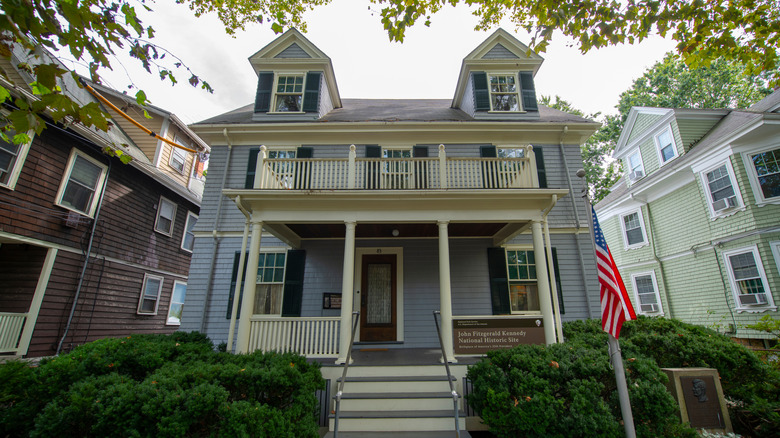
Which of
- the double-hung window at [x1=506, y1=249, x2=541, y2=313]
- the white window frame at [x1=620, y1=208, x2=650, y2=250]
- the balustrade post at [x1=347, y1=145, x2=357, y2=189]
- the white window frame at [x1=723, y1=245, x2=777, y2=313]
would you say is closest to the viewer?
the balustrade post at [x1=347, y1=145, x2=357, y2=189]

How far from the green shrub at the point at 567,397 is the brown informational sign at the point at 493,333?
1.14m

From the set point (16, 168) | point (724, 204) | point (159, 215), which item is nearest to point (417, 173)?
point (16, 168)

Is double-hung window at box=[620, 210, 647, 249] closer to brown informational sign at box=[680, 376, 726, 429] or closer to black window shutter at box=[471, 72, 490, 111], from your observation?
black window shutter at box=[471, 72, 490, 111]

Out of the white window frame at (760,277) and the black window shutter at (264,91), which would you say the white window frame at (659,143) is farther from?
the black window shutter at (264,91)

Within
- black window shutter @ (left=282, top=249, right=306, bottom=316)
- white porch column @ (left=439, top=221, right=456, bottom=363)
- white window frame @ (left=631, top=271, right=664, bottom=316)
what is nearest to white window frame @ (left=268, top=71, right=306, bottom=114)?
black window shutter @ (left=282, top=249, right=306, bottom=316)

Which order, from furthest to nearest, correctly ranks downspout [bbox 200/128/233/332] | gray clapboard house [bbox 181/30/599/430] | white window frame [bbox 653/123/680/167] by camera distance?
white window frame [bbox 653/123/680/167]
downspout [bbox 200/128/233/332]
gray clapboard house [bbox 181/30/599/430]

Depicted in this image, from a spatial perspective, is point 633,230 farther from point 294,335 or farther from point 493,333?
point 294,335

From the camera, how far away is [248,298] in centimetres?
659

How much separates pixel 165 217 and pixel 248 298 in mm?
8093

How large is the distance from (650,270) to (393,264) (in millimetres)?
11245

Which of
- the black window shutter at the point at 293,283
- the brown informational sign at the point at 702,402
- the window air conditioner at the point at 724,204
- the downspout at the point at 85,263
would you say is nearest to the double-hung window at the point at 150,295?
the downspout at the point at 85,263

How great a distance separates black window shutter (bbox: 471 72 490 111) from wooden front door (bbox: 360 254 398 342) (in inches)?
212

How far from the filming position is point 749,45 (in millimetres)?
5523

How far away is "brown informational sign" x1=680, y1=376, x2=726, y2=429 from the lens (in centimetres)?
477
